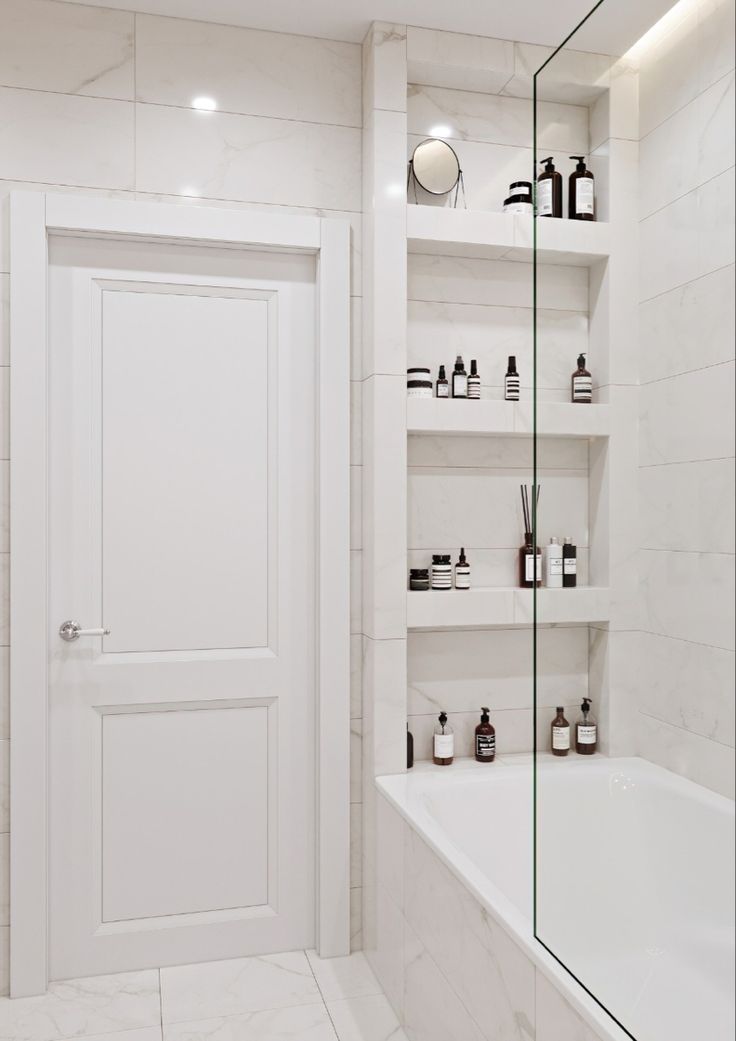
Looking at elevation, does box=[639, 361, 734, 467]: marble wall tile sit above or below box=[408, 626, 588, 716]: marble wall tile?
above

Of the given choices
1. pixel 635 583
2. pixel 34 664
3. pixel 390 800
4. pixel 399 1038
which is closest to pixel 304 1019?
pixel 399 1038

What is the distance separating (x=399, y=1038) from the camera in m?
2.14

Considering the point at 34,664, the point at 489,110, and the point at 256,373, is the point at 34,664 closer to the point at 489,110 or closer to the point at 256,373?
the point at 256,373

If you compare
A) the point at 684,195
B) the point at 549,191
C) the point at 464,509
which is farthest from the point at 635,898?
the point at 464,509

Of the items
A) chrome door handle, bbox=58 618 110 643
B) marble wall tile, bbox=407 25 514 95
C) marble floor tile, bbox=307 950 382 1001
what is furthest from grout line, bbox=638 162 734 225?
marble floor tile, bbox=307 950 382 1001

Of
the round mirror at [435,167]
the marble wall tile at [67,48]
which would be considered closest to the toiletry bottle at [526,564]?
the round mirror at [435,167]

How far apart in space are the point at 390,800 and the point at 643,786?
1.18 m

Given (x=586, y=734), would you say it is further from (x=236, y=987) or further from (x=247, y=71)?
(x=247, y=71)

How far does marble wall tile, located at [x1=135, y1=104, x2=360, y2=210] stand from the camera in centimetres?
243

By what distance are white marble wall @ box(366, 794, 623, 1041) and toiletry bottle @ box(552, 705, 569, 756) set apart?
1.21 ft

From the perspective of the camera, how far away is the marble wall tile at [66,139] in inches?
91.9

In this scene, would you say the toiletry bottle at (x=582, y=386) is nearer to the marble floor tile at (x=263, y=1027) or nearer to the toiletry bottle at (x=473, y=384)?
the toiletry bottle at (x=473, y=384)

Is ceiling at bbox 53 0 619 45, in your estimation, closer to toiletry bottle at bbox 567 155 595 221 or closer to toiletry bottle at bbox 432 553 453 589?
toiletry bottle at bbox 567 155 595 221

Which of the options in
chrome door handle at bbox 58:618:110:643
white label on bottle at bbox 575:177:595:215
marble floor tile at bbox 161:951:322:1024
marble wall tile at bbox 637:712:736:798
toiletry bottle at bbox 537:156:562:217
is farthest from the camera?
chrome door handle at bbox 58:618:110:643
